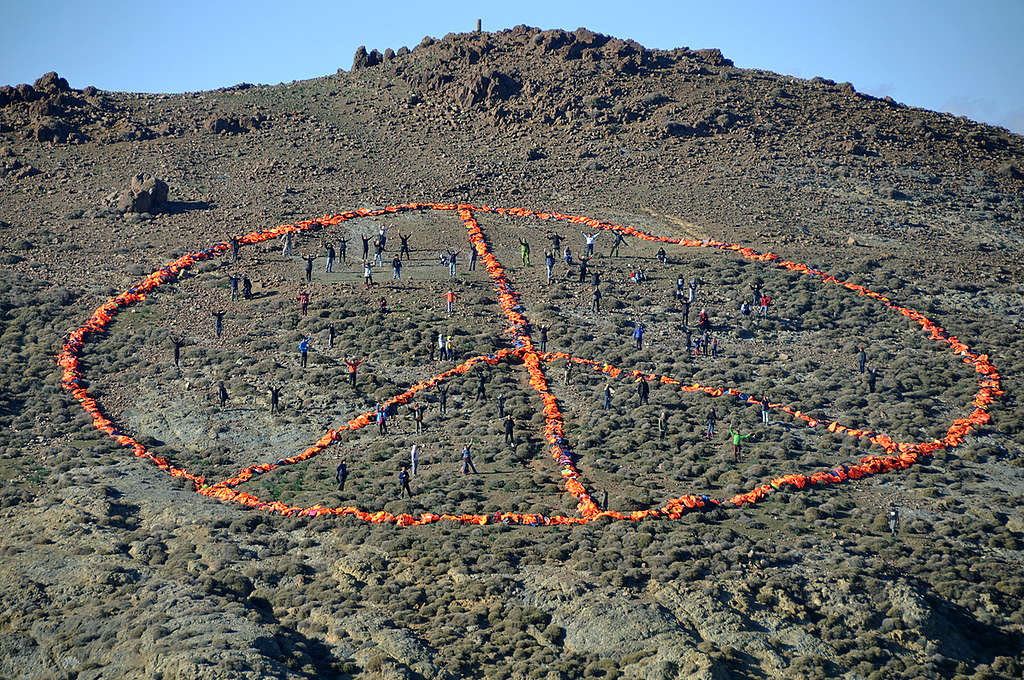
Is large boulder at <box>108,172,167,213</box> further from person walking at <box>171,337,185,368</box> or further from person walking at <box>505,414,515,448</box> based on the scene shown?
person walking at <box>505,414,515,448</box>

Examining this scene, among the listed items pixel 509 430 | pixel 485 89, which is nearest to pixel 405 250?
pixel 509 430

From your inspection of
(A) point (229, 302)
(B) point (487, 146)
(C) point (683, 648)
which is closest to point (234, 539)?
(C) point (683, 648)

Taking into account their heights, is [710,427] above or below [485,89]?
below

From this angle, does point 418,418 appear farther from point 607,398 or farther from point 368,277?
point 368,277

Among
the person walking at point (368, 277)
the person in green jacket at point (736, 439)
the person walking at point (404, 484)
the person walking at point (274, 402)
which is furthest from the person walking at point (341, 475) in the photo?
the person walking at point (368, 277)

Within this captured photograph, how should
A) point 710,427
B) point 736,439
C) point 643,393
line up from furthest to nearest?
point 643,393
point 710,427
point 736,439

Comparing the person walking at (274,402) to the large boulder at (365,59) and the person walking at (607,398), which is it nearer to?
the person walking at (607,398)

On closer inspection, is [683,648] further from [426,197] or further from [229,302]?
[426,197]
